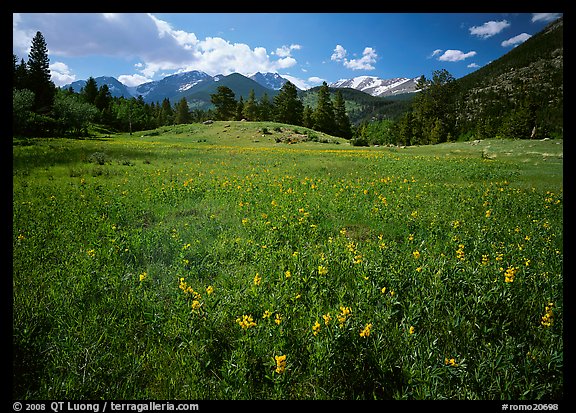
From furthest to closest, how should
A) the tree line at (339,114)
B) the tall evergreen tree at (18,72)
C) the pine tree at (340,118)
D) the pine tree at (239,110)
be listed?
the pine tree at (239,110)
the pine tree at (340,118)
the tree line at (339,114)
the tall evergreen tree at (18,72)

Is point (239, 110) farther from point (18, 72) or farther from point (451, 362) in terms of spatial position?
point (451, 362)

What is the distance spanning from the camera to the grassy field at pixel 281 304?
2.13m

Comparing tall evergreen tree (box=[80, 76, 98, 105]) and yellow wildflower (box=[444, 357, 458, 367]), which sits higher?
tall evergreen tree (box=[80, 76, 98, 105])

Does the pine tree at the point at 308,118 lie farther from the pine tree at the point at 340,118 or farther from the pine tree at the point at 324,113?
the pine tree at the point at 340,118

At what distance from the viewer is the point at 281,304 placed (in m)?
2.91

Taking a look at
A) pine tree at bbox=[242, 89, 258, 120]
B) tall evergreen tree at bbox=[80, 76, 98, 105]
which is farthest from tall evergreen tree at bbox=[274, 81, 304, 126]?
tall evergreen tree at bbox=[80, 76, 98, 105]

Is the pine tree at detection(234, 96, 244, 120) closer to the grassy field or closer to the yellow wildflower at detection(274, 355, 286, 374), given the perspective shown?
the grassy field

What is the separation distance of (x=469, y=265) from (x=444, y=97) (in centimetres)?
7475

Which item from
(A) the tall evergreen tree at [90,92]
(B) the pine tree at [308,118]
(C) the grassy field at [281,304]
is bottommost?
(C) the grassy field at [281,304]

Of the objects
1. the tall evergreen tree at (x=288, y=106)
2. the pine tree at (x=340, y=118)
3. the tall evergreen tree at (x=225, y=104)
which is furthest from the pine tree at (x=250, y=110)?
the pine tree at (x=340, y=118)

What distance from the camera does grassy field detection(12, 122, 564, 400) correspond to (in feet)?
6.98

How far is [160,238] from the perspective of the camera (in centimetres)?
471

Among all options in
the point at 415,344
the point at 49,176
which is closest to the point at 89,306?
the point at 415,344
